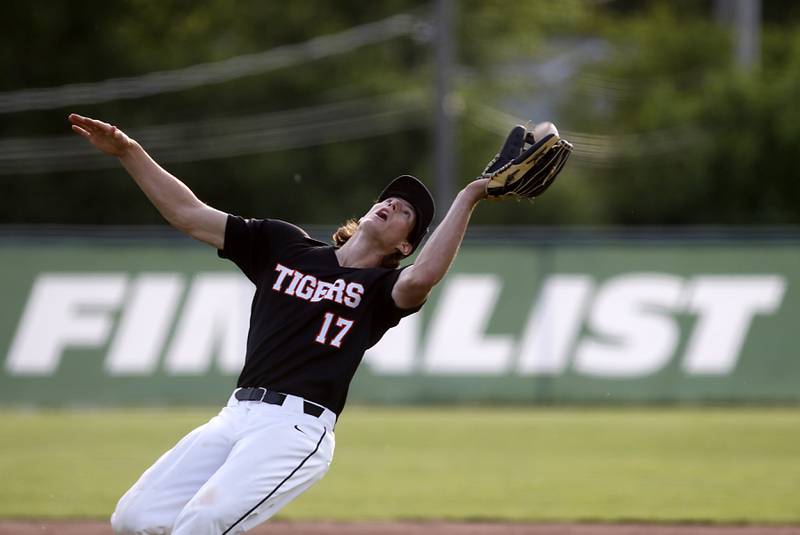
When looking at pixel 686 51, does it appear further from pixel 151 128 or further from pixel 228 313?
pixel 228 313

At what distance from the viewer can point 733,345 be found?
16672 millimetres

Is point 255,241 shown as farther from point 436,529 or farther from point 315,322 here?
point 436,529

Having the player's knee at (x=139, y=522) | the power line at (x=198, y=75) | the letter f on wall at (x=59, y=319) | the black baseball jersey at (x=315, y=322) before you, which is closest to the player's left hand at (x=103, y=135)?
the black baseball jersey at (x=315, y=322)

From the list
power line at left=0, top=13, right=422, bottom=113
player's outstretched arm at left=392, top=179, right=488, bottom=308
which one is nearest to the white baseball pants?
player's outstretched arm at left=392, top=179, right=488, bottom=308

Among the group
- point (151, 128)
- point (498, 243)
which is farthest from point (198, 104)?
point (498, 243)

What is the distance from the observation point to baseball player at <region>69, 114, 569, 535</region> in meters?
5.26

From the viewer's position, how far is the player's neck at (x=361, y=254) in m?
5.77

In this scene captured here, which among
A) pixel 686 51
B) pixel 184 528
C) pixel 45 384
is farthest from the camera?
pixel 686 51

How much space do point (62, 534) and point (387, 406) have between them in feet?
28.1

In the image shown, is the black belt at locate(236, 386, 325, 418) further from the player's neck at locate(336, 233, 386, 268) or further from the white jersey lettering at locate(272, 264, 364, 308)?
the player's neck at locate(336, 233, 386, 268)

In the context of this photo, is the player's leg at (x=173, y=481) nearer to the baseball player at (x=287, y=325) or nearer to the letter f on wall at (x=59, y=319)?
the baseball player at (x=287, y=325)

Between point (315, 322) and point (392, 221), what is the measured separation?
1.99 ft

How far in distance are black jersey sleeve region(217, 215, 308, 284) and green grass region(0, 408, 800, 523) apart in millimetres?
3652

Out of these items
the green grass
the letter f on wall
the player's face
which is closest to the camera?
the player's face
